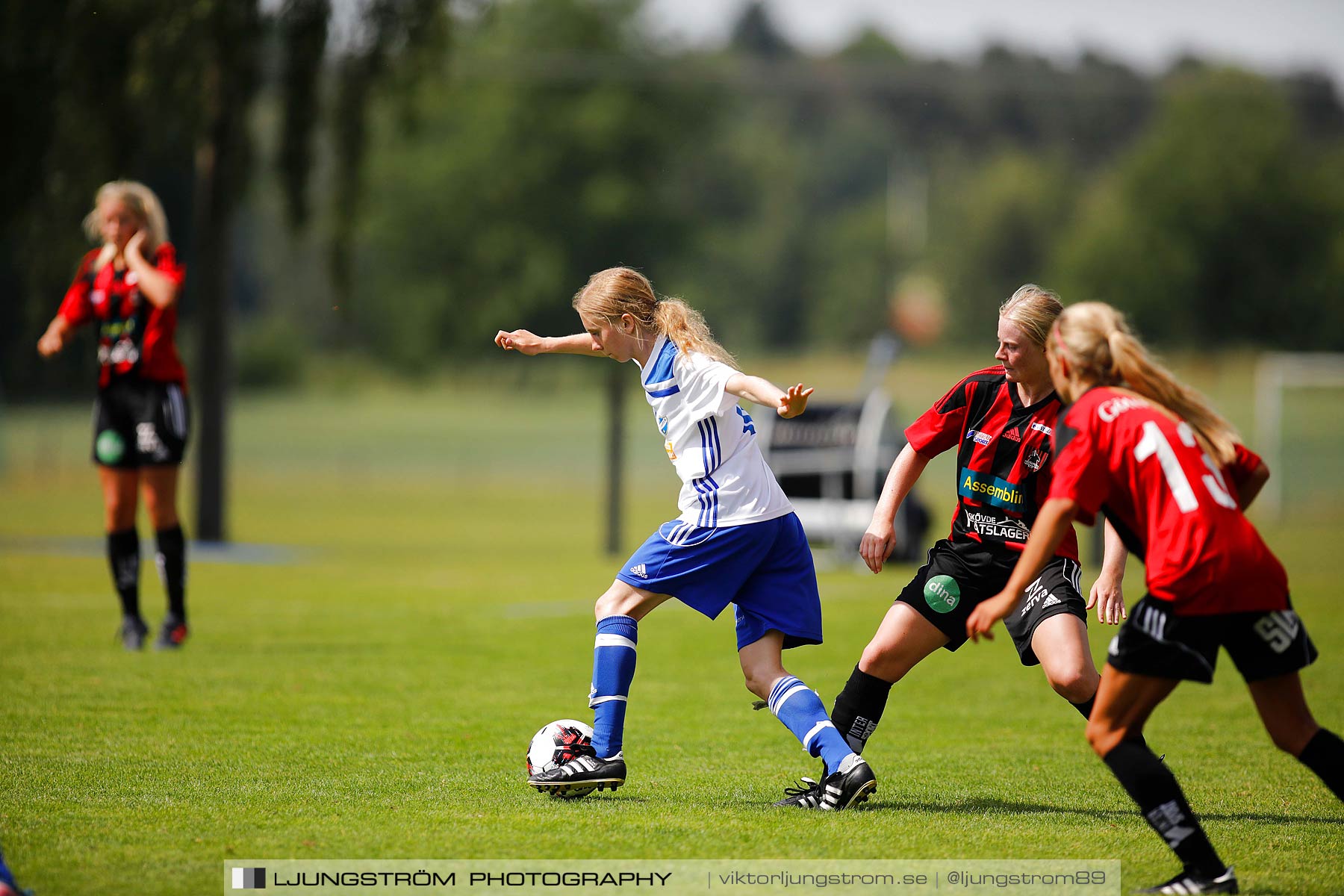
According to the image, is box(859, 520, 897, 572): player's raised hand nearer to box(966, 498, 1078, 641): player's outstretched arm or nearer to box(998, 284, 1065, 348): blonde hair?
box(998, 284, 1065, 348): blonde hair

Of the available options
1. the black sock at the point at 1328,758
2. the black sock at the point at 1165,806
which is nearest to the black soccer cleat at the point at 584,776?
the black sock at the point at 1165,806

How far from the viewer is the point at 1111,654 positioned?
402 cm

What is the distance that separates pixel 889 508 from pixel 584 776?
1452 mm

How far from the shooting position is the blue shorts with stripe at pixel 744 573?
16.1ft

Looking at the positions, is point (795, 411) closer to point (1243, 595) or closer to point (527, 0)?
point (1243, 595)

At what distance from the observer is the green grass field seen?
4344mm

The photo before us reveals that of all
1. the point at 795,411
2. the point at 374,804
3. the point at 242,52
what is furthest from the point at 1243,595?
the point at 242,52

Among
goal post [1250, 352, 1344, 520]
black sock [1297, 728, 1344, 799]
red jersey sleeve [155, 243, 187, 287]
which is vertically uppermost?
red jersey sleeve [155, 243, 187, 287]

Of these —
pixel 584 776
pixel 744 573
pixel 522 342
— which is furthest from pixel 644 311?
pixel 584 776

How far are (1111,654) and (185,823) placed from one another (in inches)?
115

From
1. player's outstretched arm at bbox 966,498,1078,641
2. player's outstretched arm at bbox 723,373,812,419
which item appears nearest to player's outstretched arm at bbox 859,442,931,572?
player's outstretched arm at bbox 723,373,812,419

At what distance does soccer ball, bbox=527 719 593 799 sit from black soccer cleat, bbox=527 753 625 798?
2 cm

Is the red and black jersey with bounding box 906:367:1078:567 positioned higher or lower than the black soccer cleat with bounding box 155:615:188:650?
higher

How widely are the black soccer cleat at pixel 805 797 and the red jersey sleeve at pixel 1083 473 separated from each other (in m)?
1.49
